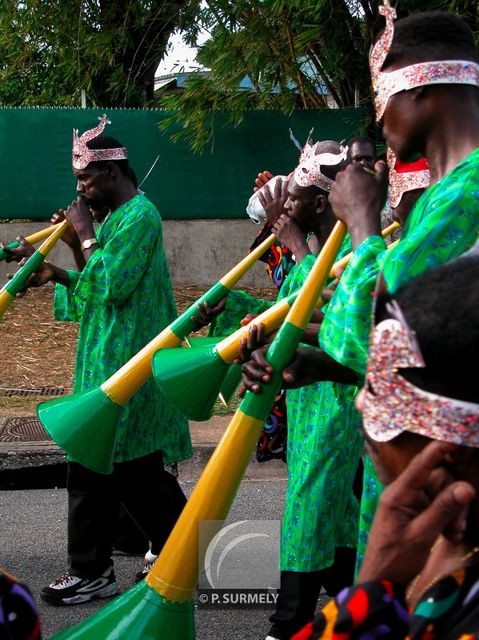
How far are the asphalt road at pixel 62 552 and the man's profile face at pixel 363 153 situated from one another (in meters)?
2.12

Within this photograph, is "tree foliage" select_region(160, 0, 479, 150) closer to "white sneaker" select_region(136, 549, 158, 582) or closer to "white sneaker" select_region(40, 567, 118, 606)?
"white sneaker" select_region(136, 549, 158, 582)

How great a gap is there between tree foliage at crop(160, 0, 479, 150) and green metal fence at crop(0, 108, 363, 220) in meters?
0.21

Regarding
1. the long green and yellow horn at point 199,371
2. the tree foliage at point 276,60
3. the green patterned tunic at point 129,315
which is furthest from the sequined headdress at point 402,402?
the tree foliage at point 276,60

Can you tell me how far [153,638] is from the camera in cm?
280

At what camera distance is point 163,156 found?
11.5 meters

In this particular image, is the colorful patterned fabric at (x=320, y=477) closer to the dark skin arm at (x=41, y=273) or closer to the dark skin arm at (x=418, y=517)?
the dark skin arm at (x=41, y=273)

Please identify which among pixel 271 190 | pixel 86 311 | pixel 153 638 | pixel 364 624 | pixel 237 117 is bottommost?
pixel 153 638

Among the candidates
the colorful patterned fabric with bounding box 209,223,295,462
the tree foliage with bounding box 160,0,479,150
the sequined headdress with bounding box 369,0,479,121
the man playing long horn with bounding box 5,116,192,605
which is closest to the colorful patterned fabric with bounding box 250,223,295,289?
the colorful patterned fabric with bounding box 209,223,295,462

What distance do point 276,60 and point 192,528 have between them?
8.46 meters

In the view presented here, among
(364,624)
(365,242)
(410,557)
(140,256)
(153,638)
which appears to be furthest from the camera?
(140,256)

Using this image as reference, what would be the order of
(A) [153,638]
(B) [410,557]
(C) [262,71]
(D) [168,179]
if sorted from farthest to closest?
(D) [168,179]
(C) [262,71]
(A) [153,638]
(B) [410,557]

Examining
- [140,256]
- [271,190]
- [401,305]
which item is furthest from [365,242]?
[140,256]

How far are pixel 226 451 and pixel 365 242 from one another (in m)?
0.69

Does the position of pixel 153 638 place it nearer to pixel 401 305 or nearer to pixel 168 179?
pixel 401 305
